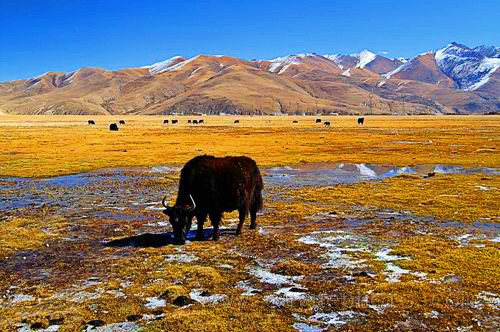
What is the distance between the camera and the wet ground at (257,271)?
859cm

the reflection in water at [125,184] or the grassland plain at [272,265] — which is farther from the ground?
the reflection in water at [125,184]

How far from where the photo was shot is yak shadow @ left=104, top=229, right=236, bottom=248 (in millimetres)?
13456

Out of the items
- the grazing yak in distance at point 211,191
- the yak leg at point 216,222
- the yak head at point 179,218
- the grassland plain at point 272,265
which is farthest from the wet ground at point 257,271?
the grazing yak in distance at point 211,191

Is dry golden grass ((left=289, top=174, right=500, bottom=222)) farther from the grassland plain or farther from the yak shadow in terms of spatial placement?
the yak shadow

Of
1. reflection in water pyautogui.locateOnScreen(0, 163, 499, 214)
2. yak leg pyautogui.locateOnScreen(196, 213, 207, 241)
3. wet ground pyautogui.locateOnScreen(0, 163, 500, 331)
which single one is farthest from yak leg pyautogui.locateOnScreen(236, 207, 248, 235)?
reflection in water pyautogui.locateOnScreen(0, 163, 499, 214)

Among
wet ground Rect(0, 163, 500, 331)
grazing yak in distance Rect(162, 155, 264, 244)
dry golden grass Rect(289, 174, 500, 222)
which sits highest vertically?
grazing yak in distance Rect(162, 155, 264, 244)

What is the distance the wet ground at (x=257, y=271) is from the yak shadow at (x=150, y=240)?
6 centimetres

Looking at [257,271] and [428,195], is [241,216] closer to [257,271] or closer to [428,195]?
[257,271]

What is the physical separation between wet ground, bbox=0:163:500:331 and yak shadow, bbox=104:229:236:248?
0.06 metres

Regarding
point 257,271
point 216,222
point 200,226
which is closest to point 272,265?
point 257,271

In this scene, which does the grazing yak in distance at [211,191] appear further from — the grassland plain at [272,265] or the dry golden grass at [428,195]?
the dry golden grass at [428,195]

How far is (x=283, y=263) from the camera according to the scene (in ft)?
38.2

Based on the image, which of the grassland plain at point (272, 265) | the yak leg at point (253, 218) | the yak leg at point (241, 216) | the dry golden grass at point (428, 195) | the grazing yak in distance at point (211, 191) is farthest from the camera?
the dry golden grass at point (428, 195)

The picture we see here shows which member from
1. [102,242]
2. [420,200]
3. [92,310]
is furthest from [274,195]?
[92,310]
